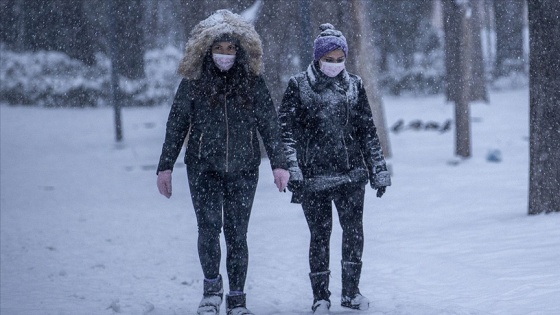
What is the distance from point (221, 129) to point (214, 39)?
21.1 inches

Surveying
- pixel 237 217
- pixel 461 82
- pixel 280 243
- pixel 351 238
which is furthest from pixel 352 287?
pixel 461 82

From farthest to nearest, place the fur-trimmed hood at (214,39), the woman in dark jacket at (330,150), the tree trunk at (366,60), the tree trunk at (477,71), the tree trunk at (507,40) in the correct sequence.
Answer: the tree trunk at (507,40)
the tree trunk at (477,71)
the tree trunk at (366,60)
the woman in dark jacket at (330,150)
the fur-trimmed hood at (214,39)

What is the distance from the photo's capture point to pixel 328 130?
5.50 meters

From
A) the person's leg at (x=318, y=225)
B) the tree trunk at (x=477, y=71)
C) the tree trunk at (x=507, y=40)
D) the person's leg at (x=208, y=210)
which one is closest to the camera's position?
the person's leg at (x=208, y=210)

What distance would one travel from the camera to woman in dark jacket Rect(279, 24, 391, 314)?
550 centimetres

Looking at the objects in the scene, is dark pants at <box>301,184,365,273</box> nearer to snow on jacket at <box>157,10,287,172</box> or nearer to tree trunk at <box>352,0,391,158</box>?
snow on jacket at <box>157,10,287,172</box>

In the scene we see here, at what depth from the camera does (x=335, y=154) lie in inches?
217

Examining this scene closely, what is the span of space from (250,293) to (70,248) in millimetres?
3227

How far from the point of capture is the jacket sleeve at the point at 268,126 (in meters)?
5.39

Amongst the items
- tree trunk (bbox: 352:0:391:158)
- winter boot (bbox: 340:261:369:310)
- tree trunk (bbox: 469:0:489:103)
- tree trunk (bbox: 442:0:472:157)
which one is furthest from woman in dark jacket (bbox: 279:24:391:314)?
tree trunk (bbox: 469:0:489:103)

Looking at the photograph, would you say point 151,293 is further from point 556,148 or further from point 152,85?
point 152,85

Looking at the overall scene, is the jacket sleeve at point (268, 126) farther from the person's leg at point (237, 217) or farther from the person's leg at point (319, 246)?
the person's leg at point (319, 246)

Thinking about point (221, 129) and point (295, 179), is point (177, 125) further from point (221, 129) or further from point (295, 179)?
point (295, 179)

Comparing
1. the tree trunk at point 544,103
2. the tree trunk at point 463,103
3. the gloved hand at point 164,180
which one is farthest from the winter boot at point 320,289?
the tree trunk at point 463,103
